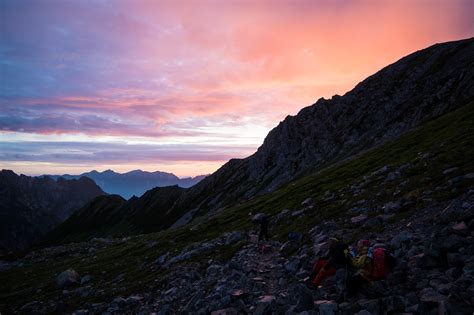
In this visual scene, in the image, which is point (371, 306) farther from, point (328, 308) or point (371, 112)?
point (371, 112)

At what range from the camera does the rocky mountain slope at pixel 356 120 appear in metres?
82.4

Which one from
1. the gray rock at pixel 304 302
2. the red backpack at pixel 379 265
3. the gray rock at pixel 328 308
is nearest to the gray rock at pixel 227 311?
the gray rock at pixel 304 302

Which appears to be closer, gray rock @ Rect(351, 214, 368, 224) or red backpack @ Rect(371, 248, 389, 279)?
red backpack @ Rect(371, 248, 389, 279)

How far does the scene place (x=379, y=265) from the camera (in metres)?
13.6

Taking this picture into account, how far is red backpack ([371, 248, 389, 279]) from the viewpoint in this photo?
1343 centimetres

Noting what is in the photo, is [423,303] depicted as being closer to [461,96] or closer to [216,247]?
[216,247]

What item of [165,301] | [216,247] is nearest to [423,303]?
[165,301]

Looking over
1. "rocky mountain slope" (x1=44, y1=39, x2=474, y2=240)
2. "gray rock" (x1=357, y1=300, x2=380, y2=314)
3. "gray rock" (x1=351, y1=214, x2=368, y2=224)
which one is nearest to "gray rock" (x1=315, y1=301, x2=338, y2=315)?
"gray rock" (x1=357, y1=300, x2=380, y2=314)

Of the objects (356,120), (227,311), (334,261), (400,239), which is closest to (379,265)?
(334,261)

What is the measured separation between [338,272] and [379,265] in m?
1.66

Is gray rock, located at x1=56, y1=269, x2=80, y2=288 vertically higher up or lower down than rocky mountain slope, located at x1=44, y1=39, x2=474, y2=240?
lower down

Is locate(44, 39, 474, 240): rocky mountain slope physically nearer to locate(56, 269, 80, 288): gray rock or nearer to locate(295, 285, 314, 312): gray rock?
locate(56, 269, 80, 288): gray rock

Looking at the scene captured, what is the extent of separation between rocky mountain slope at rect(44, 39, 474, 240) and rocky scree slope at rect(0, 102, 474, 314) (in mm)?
38514

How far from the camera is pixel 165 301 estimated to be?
22219 millimetres
